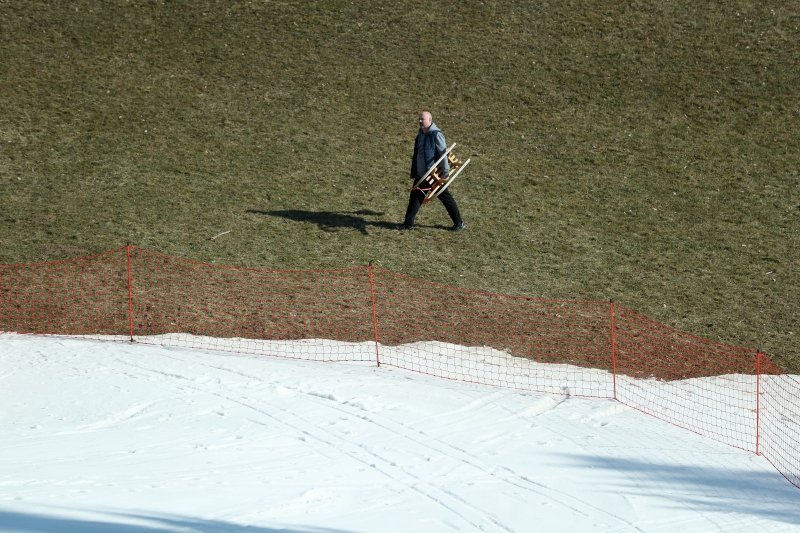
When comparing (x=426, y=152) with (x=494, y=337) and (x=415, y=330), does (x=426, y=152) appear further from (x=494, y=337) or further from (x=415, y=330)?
(x=494, y=337)

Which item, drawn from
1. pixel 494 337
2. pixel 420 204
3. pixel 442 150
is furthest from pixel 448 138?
pixel 494 337

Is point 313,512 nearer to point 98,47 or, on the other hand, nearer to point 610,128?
point 610,128

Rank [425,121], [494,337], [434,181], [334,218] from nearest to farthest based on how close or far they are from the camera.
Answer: [494,337] < [425,121] < [434,181] < [334,218]

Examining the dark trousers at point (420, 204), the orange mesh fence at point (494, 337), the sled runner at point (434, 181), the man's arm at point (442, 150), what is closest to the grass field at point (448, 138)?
the dark trousers at point (420, 204)

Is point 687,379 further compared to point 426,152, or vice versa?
point 426,152

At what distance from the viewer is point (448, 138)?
20.3m

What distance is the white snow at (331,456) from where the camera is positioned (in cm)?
886

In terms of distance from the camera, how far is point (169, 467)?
9.70 metres

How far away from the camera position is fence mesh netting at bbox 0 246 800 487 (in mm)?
12500

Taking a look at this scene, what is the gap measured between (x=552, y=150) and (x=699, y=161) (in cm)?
273

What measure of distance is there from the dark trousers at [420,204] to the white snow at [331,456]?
4.37 m

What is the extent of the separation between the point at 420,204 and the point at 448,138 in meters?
3.98

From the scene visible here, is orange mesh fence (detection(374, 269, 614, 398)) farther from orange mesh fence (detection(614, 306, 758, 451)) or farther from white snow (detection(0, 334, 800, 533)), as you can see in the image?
white snow (detection(0, 334, 800, 533))

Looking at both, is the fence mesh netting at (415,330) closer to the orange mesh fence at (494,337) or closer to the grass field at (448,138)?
the orange mesh fence at (494,337)
